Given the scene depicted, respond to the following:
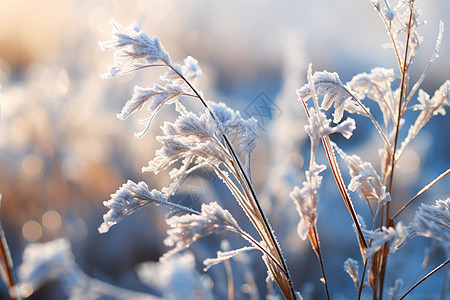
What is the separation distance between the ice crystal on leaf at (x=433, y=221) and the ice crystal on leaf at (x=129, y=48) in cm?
25

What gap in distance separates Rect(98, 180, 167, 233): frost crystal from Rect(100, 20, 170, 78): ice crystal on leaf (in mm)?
102

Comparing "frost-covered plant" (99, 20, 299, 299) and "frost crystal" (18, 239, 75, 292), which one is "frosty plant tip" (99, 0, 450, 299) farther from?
"frost crystal" (18, 239, 75, 292)

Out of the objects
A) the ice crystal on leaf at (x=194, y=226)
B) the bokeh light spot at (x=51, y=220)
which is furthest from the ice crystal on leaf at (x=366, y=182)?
the bokeh light spot at (x=51, y=220)

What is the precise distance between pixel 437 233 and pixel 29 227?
1.65 m

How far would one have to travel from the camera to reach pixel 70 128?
1.68 m

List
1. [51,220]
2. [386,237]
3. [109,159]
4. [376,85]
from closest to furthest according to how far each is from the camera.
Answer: [386,237], [376,85], [51,220], [109,159]

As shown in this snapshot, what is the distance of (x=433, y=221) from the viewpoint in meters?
0.35

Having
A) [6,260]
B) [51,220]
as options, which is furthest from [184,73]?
[51,220]

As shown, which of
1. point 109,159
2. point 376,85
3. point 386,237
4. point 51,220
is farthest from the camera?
point 109,159

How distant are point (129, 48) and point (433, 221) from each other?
301 millimetres

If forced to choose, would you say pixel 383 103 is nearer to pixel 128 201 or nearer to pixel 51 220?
pixel 128 201

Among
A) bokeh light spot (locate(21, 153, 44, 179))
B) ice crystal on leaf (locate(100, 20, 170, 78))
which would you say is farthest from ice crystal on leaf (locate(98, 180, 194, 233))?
bokeh light spot (locate(21, 153, 44, 179))

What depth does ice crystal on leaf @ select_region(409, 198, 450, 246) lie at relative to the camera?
0.30 metres

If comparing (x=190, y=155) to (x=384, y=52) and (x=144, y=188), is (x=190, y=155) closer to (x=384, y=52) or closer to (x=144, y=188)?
(x=144, y=188)
